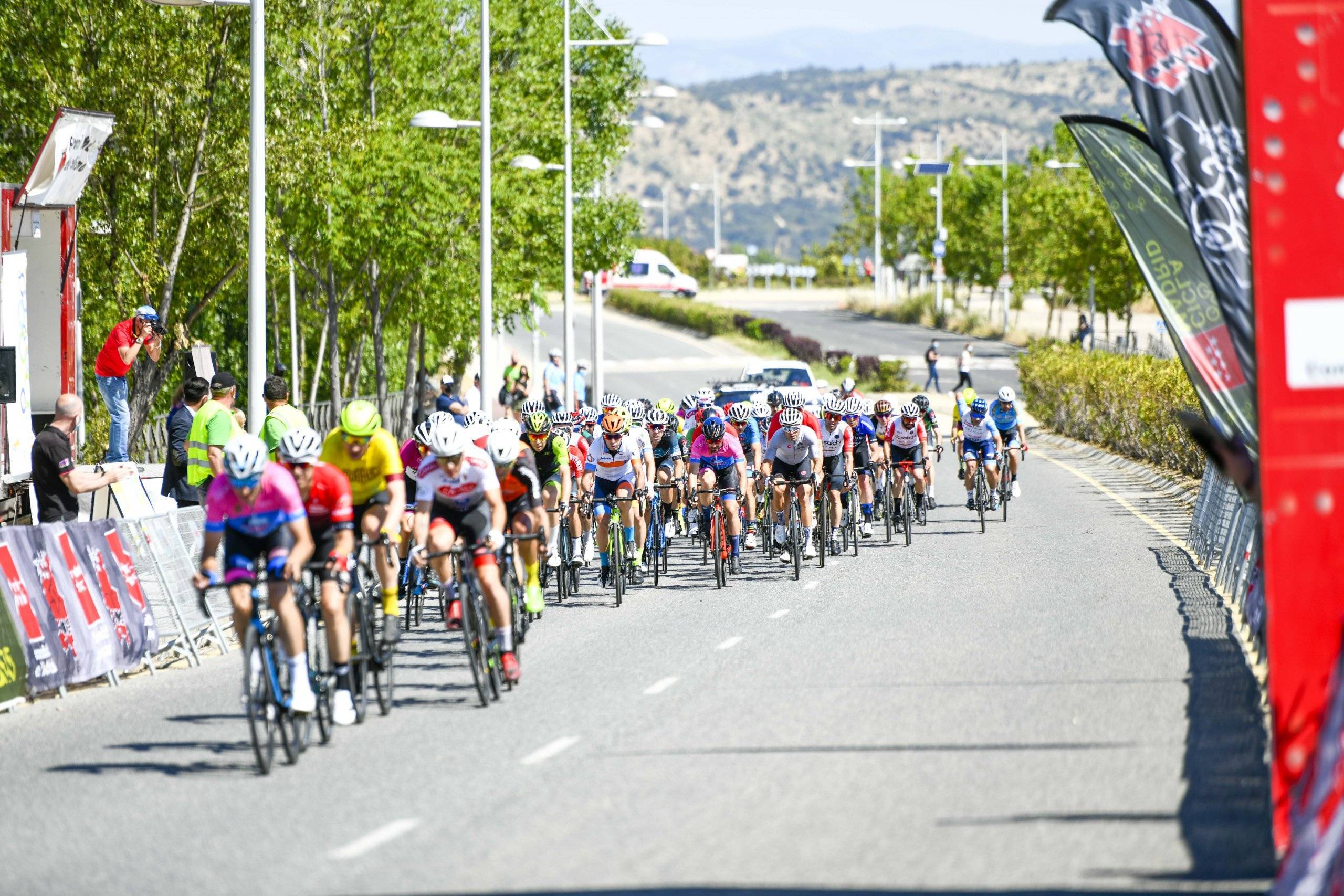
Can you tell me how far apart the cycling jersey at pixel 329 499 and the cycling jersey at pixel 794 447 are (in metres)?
8.92

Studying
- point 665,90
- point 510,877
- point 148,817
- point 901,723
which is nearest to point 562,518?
point 901,723

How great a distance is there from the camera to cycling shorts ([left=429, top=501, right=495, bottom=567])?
11.7 metres

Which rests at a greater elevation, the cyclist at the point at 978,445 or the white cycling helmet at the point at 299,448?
the white cycling helmet at the point at 299,448

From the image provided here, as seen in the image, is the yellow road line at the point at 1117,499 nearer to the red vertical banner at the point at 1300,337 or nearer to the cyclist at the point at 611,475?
the cyclist at the point at 611,475

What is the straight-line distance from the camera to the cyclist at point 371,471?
11141 millimetres

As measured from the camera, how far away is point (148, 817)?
27.3 feet

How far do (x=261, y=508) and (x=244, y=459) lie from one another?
1.11 ft

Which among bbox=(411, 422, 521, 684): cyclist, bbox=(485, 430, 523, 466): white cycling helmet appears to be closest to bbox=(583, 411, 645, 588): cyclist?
bbox=(485, 430, 523, 466): white cycling helmet

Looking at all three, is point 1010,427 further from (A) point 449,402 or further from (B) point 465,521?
(B) point 465,521

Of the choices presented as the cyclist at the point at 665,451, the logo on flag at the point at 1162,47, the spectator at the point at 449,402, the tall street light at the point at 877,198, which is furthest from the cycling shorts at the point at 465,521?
the tall street light at the point at 877,198

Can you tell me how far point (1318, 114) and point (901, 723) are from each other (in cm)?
439

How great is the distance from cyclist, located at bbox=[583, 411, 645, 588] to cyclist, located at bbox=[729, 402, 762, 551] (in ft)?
6.42

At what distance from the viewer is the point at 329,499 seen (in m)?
10.3

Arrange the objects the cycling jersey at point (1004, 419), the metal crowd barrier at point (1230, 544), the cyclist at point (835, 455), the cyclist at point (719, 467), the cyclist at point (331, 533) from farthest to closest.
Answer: the cycling jersey at point (1004, 419) → the cyclist at point (835, 455) → the cyclist at point (719, 467) → the metal crowd barrier at point (1230, 544) → the cyclist at point (331, 533)
